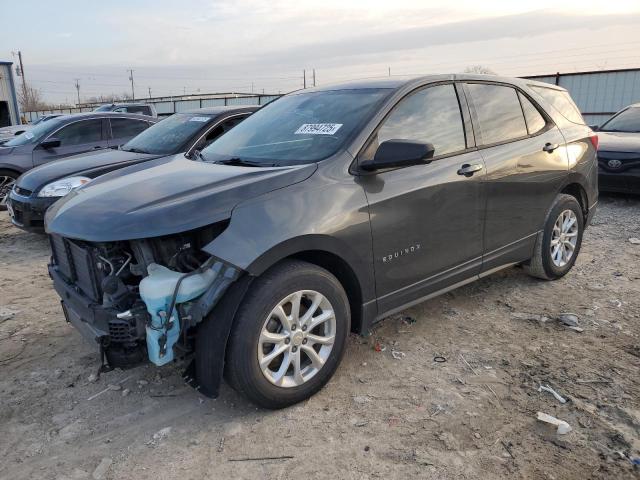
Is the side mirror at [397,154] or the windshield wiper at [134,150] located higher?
the side mirror at [397,154]

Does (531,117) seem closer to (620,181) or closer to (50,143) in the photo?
(620,181)

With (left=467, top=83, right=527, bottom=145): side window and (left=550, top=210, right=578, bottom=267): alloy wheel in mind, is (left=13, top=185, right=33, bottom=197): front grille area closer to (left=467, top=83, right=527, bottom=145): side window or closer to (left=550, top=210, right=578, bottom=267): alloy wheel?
(left=467, top=83, right=527, bottom=145): side window

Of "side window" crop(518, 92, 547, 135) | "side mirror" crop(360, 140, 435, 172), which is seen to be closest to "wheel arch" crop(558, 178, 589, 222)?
"side window" crop(518, 92, 547, 135)

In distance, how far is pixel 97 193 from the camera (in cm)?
323

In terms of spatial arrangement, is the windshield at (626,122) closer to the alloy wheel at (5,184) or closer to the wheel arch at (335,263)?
the wheel arch at (335,263)

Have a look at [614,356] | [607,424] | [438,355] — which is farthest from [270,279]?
[614,356]

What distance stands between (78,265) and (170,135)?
3891 mm

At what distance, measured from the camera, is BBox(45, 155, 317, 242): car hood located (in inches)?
106

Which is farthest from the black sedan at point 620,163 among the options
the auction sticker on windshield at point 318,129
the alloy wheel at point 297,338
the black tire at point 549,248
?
the alloy wheel at point 297,338

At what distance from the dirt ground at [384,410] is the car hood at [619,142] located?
14.3 feet

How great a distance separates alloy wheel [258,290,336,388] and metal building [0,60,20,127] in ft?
89.8

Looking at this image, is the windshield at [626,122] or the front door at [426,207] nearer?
the front door at [426,207]

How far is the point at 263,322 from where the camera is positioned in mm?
2768

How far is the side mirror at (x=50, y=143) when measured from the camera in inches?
323
